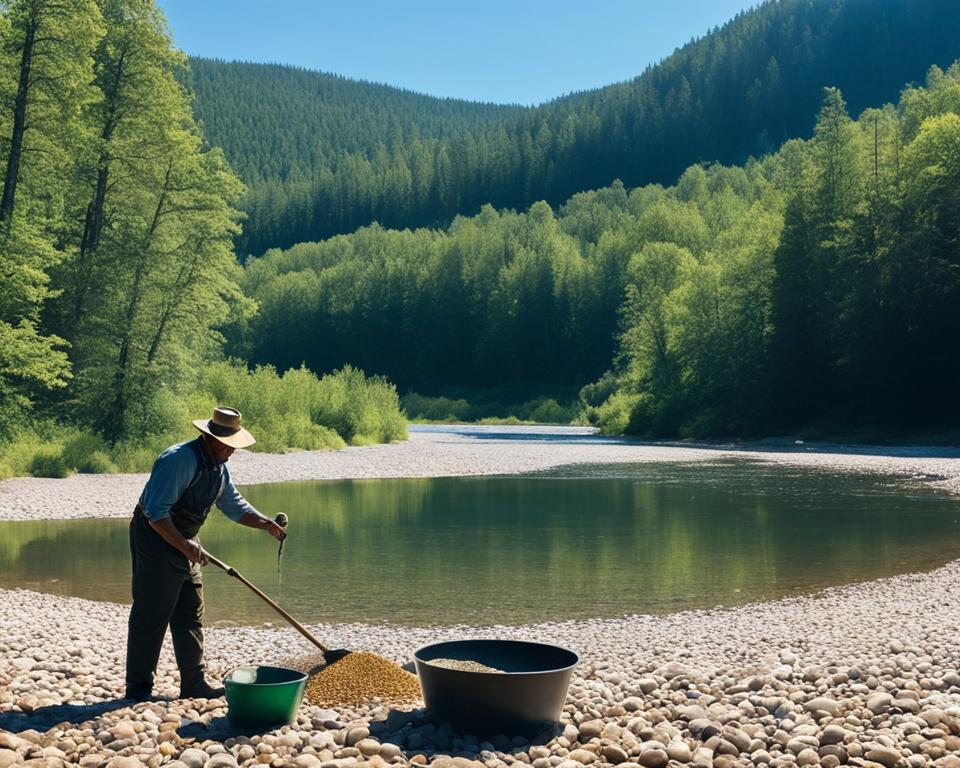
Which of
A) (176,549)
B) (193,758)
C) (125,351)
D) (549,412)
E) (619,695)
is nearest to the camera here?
(193,758)

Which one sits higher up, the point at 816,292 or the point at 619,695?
the point at 816,292

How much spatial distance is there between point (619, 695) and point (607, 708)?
0.46 m

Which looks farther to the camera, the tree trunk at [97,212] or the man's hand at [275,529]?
the tree trunk at [97,212]

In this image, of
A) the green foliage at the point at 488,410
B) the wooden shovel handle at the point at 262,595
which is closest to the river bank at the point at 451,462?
the wooden shovel handle at the point at 262,595

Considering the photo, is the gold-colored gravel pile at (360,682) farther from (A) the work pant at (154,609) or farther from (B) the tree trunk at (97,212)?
(B) the tree trunk at (97,212)

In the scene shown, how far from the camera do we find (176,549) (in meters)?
6.91

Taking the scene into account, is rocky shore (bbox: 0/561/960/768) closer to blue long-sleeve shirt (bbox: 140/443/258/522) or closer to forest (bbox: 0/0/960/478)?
blue long-sleeve shirt (bbox: 140/443/258/522)

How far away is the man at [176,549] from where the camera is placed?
22.0 feet

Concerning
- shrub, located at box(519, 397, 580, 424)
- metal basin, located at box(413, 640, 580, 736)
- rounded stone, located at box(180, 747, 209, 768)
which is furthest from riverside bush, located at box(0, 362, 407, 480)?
shrub, located at box(519, 397, 580, 424)

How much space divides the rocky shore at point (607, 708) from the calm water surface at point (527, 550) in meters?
2.01

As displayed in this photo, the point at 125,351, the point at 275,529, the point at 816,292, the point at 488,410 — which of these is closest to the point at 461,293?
the point at 488,410

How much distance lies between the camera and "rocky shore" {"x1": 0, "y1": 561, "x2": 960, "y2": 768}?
19.1 ft

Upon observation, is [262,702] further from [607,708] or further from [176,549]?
[607,708]

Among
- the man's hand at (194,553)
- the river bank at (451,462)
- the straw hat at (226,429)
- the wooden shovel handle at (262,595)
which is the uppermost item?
the straw hat at (226,429)
